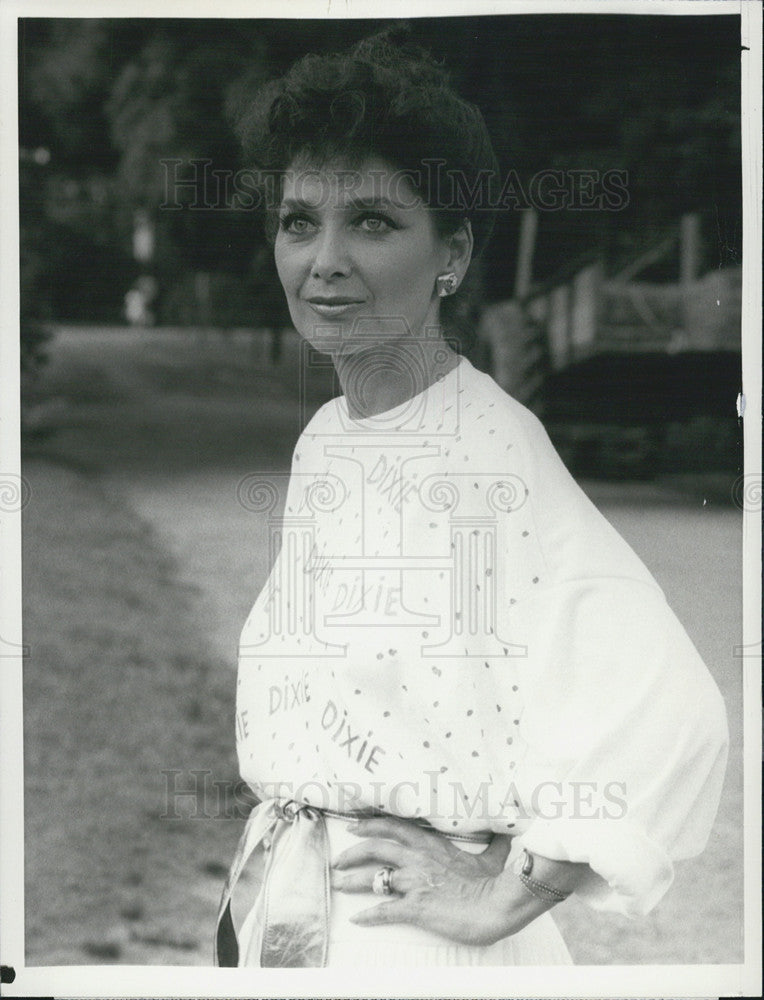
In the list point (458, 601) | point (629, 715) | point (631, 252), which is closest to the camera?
point (629, 715)

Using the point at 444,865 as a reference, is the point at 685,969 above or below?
below

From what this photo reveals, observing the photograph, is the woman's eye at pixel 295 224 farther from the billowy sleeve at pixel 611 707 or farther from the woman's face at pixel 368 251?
the billowy sleeve at pixel 611 707

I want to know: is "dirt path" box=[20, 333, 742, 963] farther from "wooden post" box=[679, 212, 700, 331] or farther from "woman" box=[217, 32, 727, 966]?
"wooden post" box=[679, 212, 700, 331]

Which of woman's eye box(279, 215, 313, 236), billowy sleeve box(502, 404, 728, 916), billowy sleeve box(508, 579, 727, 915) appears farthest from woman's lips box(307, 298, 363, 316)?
billowy sleeve box(508, 579, 727, 915)

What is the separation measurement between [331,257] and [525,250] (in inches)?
15.8

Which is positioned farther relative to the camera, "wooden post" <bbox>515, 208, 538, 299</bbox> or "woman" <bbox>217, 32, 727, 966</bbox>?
"wooden post" <bbox>515, 208, 538, 299</bbox>

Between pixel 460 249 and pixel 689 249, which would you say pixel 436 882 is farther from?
pixel 689 249

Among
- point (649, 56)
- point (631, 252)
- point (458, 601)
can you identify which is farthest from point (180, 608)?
point (649, 56)

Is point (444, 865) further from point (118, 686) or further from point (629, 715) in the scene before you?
point (118, 686)

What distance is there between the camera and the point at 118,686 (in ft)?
7.90

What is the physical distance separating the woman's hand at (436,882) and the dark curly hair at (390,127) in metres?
0.91

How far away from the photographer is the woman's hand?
204cm

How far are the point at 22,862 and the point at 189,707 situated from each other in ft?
1.55

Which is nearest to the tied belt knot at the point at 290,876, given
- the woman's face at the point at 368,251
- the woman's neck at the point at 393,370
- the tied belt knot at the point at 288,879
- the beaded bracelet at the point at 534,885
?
the tied belt knot at the point at 288,879
